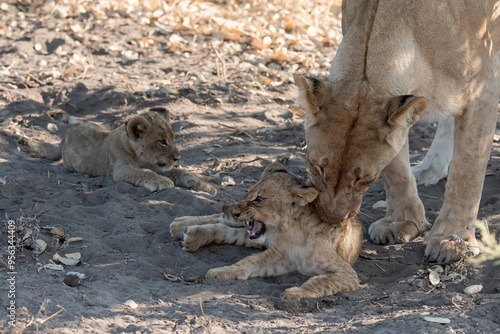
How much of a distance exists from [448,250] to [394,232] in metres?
0.61

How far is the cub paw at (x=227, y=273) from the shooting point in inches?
162

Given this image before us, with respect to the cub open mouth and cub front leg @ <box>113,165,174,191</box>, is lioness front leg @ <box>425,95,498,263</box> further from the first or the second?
cub front leg @ <box>113,165,174,191</box>

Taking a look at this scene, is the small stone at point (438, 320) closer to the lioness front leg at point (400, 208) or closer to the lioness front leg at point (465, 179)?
the lioness front leg at point (465, 179)

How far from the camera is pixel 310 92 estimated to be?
4.00 m

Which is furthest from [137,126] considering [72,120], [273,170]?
[273,170]

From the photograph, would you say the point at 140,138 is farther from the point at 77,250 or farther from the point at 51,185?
the point at 77,250

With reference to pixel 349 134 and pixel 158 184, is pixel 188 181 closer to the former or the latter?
pixel 158 184

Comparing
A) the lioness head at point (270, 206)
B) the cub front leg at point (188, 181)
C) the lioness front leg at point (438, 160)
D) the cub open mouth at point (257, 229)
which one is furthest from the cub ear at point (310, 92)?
→ the lioness front leg at point (438, 160)

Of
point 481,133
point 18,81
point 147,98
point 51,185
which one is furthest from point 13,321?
point 18,81

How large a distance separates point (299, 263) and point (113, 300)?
4.65 ft

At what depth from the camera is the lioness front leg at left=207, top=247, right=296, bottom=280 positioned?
163 inches

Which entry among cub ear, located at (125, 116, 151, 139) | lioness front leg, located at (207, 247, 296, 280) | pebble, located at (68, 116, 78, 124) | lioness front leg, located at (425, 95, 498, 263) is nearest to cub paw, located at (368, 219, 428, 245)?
lioness front leg, located at (425, 95, 498, 263)

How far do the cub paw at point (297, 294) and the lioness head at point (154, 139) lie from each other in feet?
9.17

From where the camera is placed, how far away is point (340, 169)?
3920 millimetres
